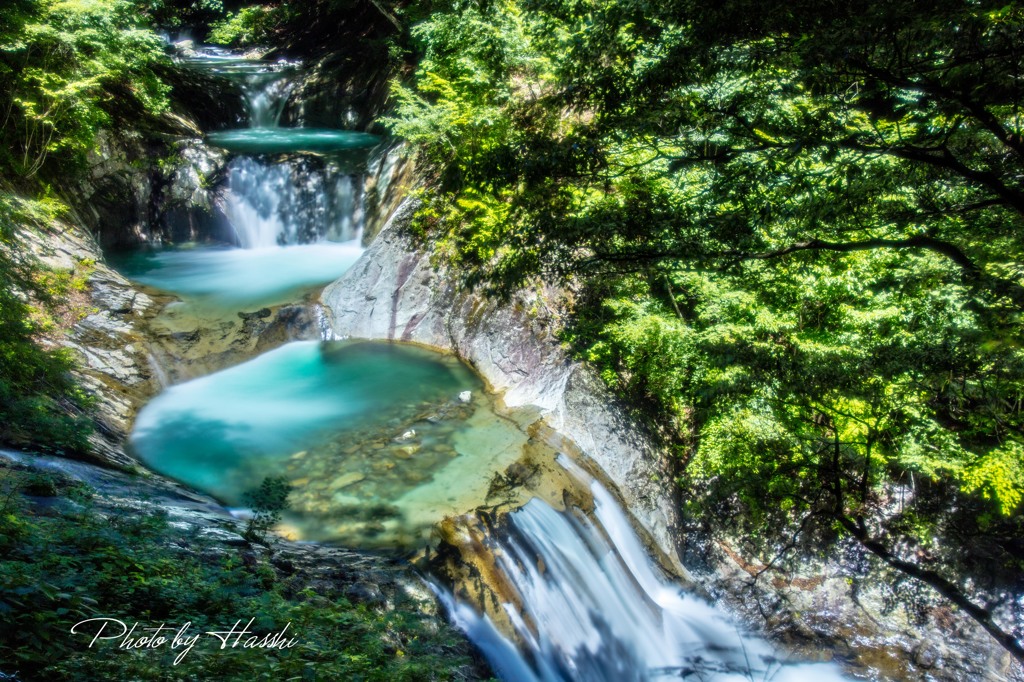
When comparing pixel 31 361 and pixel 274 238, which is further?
pixel 274 238

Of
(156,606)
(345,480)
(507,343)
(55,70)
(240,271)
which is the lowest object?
(345,480)

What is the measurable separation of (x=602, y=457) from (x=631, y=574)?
161 cm

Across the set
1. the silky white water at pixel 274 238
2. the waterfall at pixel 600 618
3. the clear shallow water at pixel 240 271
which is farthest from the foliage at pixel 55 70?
the waterfall at pixel 600 618

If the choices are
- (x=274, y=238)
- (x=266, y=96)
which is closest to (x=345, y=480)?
(x=274, y=238)

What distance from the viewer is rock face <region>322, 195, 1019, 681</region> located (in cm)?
788

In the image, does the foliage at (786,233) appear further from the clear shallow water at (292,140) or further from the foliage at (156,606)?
the clear shallow water at (292,140)

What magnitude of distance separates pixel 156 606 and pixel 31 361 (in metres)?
4.53

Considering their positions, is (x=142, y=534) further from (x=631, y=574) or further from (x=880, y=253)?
(x=880, y=253)

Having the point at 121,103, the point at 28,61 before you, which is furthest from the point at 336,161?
the point at 28,61

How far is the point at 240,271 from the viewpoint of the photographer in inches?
512

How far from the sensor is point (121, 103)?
14.4 metres

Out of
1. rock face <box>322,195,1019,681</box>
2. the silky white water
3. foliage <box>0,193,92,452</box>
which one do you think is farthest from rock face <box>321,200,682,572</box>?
foliage <box>0,193,92,452</box>

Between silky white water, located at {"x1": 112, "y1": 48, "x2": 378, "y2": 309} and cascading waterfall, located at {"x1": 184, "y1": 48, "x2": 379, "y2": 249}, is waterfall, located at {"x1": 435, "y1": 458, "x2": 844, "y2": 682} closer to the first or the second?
silky white water, located at {"x1": 112, "y1": 48, "x2": 378, "y2": 309}

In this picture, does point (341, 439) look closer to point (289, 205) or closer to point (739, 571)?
point (739, 571)
